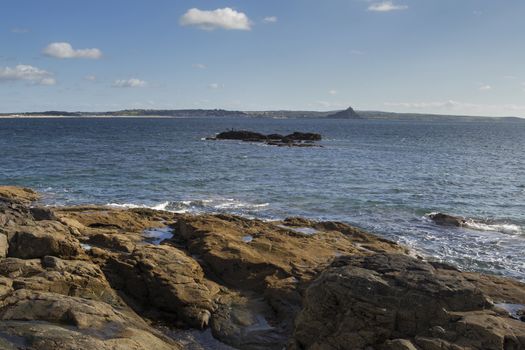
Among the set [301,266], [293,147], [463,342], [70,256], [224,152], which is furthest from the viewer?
[293,147]

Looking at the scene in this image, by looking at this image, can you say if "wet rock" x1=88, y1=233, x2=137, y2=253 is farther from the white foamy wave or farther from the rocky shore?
the white foamy wave

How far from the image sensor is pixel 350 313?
450 inches

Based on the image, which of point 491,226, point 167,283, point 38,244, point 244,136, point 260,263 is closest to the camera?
point 167,283

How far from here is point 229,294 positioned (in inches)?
616

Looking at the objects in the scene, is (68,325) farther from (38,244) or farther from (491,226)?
(491,226)

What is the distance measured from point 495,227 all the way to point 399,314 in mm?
20433

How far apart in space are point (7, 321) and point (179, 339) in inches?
170

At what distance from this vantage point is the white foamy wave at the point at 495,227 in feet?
91.6

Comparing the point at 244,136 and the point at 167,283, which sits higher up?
the point at 244,136

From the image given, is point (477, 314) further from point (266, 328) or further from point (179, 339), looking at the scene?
point (179, 339)

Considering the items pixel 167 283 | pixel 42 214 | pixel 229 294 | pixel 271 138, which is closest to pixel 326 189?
pixel 42 214

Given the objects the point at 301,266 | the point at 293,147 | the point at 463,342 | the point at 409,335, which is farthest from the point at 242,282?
the point at 293,147

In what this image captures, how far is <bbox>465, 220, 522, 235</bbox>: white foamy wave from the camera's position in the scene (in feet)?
91.6

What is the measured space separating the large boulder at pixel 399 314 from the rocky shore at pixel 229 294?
0.08 feet
